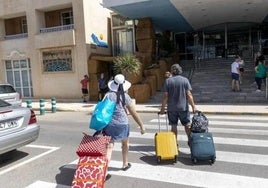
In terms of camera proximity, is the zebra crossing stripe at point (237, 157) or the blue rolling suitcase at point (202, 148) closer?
the blue rolling suitcase at point (202, 148)

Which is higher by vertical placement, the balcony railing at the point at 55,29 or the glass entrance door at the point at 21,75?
the balcony railing at the point at 55,29

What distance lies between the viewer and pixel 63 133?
9289 mm

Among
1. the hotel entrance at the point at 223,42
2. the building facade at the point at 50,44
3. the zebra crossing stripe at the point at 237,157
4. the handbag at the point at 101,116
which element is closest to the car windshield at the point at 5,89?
the building facade at the point at 50,44

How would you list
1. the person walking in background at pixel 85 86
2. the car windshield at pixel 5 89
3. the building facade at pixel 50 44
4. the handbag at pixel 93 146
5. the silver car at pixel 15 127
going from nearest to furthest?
the handbag at pixel 93 146 → the silver car at pixel 15 127 → the car windshield at pixel 5 89 → the person walking in background at pixel 85 86 → the building facade at pixel 50 44

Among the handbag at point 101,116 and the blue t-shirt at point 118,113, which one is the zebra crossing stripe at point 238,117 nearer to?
the blue t-shirt at point 118,113

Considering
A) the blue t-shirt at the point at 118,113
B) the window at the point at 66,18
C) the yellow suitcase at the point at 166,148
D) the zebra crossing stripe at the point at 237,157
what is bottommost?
the zebra crossing stripe at the point at 237,157

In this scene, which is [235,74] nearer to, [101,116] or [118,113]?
[118,113]

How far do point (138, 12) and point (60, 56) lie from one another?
632 cm

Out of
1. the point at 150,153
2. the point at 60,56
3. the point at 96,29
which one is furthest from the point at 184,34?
the point at 150,153

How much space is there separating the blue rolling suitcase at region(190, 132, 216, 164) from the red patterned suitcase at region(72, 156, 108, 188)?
1.87 meters

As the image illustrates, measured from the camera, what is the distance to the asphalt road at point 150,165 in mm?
5020

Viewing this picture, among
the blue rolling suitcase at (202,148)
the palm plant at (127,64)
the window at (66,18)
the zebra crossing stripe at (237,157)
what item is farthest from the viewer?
the window at (66,18)

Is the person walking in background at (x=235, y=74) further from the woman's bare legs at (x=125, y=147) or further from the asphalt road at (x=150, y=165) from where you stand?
the woman's bare legs at (x=125, y=147)

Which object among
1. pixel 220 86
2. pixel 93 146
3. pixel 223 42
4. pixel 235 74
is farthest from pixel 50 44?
pixel 93 146
